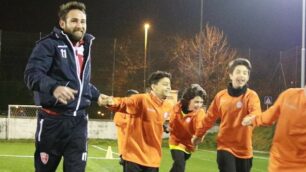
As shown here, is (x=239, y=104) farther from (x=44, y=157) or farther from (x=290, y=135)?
(x=44, y=157)

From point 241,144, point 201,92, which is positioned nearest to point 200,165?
point 201,92

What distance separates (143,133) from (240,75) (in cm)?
159

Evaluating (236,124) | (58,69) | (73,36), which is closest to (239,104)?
(236,124)

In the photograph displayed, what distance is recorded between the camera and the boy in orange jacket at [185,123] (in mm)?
8758

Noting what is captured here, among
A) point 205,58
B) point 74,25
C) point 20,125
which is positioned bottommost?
point 20,125

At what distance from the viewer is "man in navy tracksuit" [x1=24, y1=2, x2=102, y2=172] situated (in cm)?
481

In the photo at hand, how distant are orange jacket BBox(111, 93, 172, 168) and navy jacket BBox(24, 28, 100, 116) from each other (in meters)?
2.17

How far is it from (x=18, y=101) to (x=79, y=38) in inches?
932

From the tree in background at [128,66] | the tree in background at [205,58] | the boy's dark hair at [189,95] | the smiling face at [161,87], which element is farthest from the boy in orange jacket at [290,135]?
the tree in background at [205,58]

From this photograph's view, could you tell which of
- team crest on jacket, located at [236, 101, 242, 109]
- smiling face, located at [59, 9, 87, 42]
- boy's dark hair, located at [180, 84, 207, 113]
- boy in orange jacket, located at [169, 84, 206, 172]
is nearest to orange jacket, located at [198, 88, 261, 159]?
team crest on jacket, located at [236, 101, 242, 109]

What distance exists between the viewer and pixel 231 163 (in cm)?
743

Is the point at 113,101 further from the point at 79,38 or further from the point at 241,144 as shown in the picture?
the point at 241,144

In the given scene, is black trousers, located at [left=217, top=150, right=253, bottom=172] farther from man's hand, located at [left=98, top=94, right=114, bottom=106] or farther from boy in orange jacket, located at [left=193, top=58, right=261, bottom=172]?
man's hand, located at [left=98, top=94, right=114, bottom=106]

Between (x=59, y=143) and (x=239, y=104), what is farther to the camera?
(x=239, y=104)
